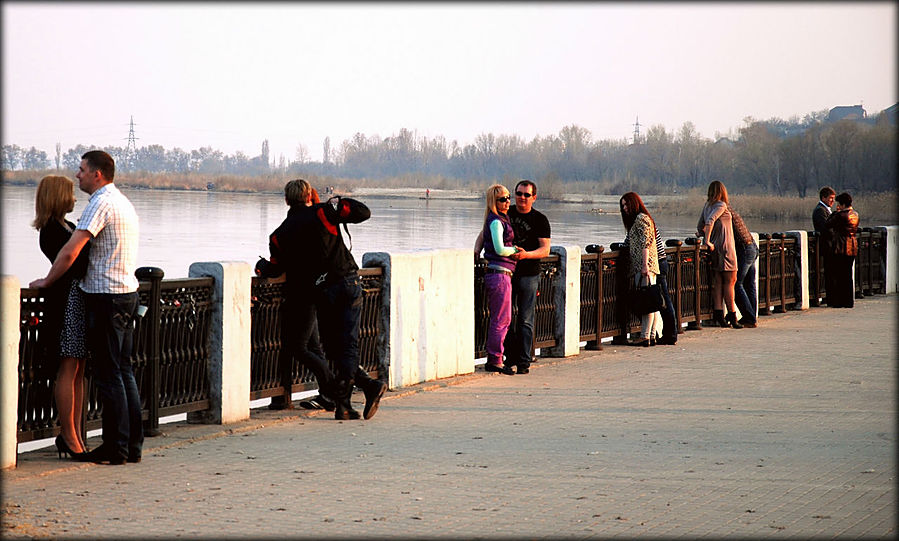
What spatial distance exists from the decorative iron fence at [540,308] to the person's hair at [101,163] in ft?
17.8

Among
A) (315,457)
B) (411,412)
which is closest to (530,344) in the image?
(411,412)

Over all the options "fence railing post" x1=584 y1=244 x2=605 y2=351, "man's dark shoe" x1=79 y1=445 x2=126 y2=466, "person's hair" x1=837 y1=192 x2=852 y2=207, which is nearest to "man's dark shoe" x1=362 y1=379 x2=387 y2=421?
"man's dark shoe" x1=79 y1=445 x2=126 y2=466

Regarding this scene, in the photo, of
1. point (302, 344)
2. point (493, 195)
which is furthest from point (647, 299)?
point (302, 344)

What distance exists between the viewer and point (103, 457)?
784 centimetres

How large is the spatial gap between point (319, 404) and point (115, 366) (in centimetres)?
265

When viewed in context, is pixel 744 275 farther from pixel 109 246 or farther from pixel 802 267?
pixel 109 246

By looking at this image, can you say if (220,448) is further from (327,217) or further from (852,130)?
(852,130)

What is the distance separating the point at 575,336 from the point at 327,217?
5317 millimetres

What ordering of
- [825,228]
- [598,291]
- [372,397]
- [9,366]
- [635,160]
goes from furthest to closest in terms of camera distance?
[635,160] → [825,228] → [598,291] → [372,397] → [9,366]

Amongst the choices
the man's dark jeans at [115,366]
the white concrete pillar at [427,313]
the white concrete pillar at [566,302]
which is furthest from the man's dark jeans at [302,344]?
the white concrete pillar at [566,302]

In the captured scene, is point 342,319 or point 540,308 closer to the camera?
point 342,319

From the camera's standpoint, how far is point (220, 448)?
8586 mm

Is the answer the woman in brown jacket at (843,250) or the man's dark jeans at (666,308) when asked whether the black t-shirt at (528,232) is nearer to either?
the man's dark jeans at (666,308)

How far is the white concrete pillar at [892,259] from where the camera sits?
2430cm
